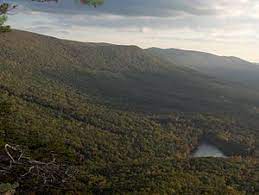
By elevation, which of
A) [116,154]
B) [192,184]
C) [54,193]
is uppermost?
[54,193]

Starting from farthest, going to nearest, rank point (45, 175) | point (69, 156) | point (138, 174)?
point (138, 174) < point (69, 156) < point (45, 175)

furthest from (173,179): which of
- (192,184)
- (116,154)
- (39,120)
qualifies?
(39,120)

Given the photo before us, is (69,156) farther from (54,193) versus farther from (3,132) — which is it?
(3,132)

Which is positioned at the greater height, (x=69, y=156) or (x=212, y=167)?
(x=69, y=156)

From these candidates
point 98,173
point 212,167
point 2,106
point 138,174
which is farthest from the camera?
point 212,167

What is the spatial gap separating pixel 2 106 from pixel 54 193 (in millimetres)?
7369

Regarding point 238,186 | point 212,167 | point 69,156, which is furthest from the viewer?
point 212,167

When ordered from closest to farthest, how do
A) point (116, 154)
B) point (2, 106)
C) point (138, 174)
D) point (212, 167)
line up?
point (2, 106), point (138, 174), point (212, 167), point (116, 154)

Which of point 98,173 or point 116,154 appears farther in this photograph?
point 116,154

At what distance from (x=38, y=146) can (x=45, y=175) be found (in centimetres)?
364

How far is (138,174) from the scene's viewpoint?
380 ft

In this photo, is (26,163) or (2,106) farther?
(2,106)

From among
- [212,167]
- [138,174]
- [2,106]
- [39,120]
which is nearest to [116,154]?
[39,120]

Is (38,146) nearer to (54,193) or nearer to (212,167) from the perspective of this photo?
(54,193)
